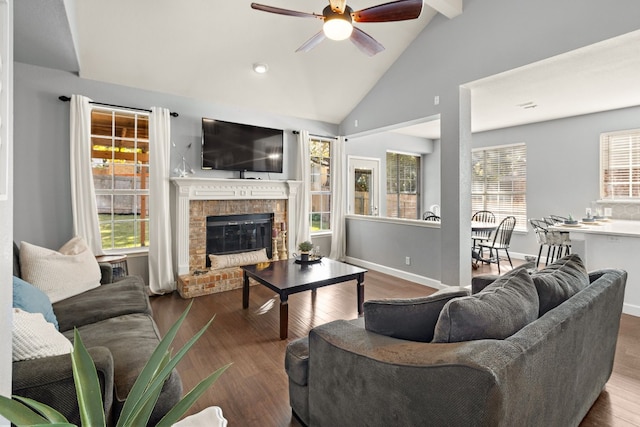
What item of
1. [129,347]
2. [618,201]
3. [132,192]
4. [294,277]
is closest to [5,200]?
[129,347]

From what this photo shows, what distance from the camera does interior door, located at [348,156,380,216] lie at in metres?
6.60

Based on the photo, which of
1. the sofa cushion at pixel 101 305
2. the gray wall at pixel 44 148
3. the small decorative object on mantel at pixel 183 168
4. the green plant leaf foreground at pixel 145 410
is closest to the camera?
the green plant leaf foreground at pixel 145 410

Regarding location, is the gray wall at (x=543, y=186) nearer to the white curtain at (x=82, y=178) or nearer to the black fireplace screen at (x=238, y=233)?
the black fireplace screen at (x=238, y=233)

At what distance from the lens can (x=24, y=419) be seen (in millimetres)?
670

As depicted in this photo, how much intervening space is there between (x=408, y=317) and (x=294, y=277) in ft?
6.02

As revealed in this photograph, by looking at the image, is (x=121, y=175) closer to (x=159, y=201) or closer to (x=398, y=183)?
(x=159, y=201)

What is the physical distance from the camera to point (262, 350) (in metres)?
2.72

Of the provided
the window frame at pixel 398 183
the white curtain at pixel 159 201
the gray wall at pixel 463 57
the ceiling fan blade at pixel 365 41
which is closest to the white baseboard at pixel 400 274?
the gray wall at pixel 463 57

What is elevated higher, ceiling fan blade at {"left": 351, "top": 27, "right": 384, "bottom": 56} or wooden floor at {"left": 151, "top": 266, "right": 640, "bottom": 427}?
ceiling fan blade at {"left": 351, "top": 27, "right": 384, "bottom": 56}

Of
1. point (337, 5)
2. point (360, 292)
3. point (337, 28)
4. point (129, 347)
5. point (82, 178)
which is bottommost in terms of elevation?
point (360, 292)

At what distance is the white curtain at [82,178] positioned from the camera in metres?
3.61

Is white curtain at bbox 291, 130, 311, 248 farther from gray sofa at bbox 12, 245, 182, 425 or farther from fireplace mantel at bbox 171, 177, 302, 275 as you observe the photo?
gray sofa at bbox 12, 245, 182, 425

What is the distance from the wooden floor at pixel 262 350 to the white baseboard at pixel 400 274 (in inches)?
4.9

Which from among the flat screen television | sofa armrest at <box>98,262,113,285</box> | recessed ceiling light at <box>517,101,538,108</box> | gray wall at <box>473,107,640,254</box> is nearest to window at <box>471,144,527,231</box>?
gray wall at <box>473,107,640,254</box>
